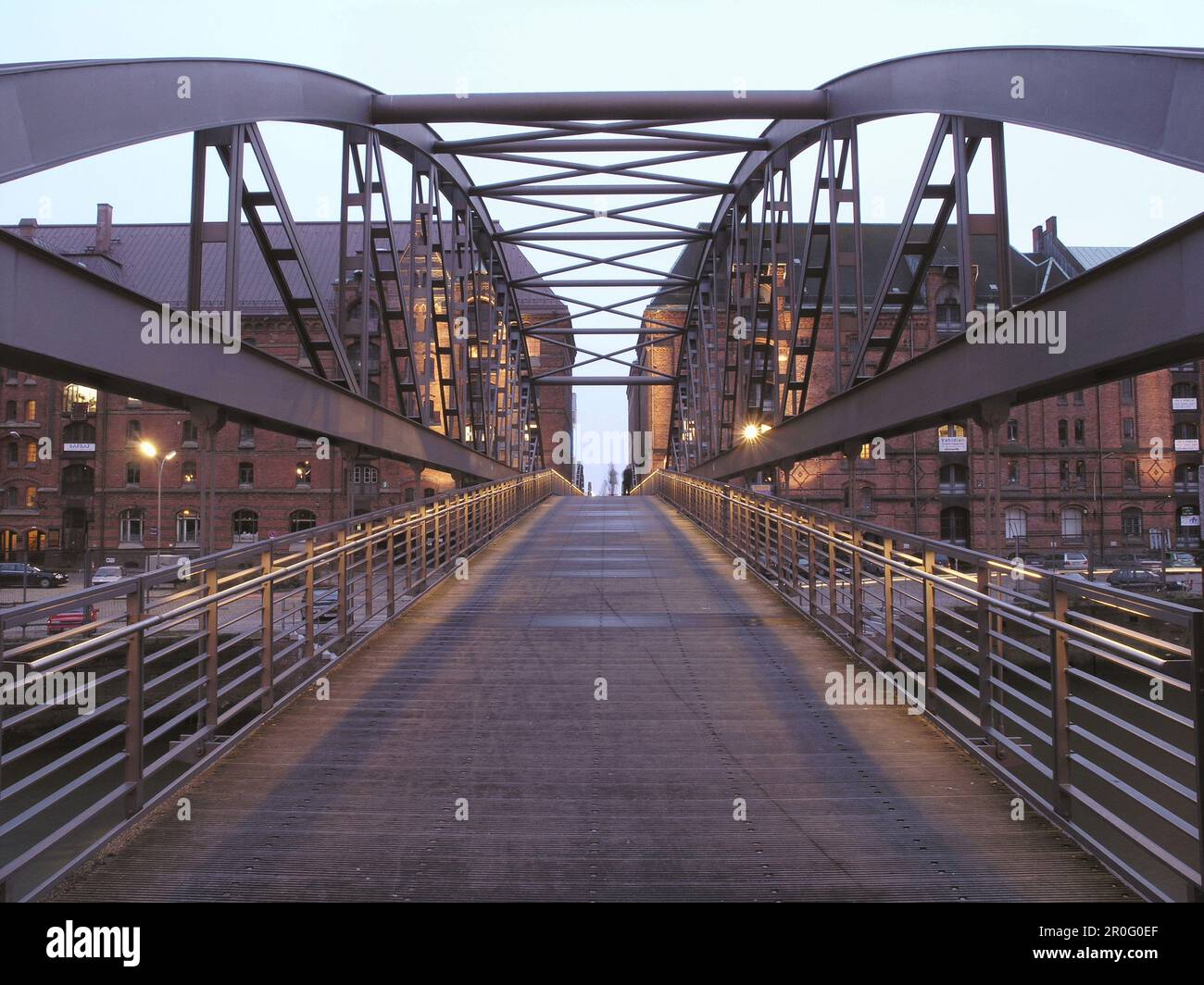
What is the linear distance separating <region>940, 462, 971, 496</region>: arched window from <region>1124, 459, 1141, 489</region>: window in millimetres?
7049

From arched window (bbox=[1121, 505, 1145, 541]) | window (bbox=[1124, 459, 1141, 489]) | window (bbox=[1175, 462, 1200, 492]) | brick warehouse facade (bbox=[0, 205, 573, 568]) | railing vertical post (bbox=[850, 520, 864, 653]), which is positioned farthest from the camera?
brick warehouse facade (bbox=[0, 205, 573, 568])

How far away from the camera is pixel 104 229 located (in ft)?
144

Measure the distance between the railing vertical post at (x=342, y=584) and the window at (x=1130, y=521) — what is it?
44.8 metres

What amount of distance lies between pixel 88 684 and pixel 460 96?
12.8 meters

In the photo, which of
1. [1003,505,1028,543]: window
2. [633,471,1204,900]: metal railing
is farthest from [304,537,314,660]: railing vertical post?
Answer: [1003,505,1028,543]: window

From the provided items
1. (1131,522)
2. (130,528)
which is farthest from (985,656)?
(130,528)

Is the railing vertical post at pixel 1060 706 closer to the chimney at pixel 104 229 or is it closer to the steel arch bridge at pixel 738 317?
the steel arch bridge at pixel 738 317

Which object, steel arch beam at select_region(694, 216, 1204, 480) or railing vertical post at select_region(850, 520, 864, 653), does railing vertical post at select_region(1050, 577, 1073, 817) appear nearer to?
steel arch beam at select_region(694, 216, 1204, 480)

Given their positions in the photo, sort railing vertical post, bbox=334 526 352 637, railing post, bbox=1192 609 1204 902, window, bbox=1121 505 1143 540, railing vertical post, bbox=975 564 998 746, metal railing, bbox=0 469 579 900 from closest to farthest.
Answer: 1. railing post, bbox=1192 609 1204 902
2. metal railing, bbox=0 469 579 900
3. railing vertical post, bbox=975 564 998 746
4. railing vertical post, bbox=334 526 352 637
5. window, bbox=1121 505 1143 540

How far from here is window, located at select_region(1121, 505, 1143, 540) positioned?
44.4 metres

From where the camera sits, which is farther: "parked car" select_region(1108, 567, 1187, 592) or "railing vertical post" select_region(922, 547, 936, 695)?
"parked car" select_region(1108, 567, 1187, 592)

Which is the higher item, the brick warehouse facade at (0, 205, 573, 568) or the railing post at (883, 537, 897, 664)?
the brick warehouse facade at (0, 205, 573, 568)

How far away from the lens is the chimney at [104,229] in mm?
42531
